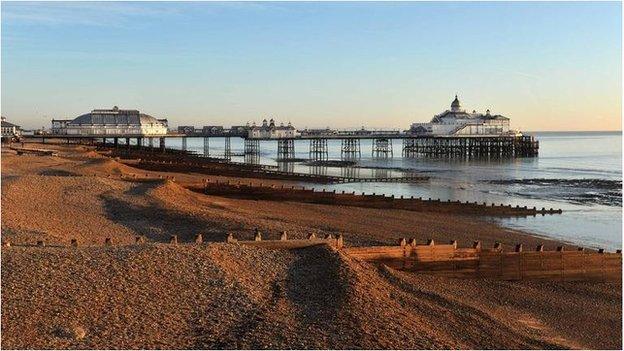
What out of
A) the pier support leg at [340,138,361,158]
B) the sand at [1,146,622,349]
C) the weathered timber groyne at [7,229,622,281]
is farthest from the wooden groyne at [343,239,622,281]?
the pier support leg at [340,138,361,158]

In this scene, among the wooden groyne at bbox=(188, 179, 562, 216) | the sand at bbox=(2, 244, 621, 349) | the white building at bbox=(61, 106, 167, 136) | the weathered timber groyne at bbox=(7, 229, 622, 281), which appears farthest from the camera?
the white building at bbox=(61, 106, 167, 136)

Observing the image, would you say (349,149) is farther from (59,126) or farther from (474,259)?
(474,259)

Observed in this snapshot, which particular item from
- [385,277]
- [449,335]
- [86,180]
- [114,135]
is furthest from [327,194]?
[114,135]

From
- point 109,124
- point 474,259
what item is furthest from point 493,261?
point 109,124

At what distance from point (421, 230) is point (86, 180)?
1279 cm

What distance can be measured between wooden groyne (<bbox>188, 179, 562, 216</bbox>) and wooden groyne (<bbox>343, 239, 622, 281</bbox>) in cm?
1252

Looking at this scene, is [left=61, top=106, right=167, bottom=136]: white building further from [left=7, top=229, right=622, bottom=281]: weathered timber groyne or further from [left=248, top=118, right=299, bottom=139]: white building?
[left=7, top=229, right=622, bottom=281]: weathered timber groyne

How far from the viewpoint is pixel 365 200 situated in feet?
85.1

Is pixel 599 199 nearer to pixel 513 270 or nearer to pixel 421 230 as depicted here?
pixel 421 230

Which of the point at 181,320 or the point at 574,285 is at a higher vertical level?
the point at 181,320

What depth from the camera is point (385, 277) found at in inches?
388

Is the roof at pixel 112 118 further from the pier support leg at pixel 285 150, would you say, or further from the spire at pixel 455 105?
the spire at pixel 455 105

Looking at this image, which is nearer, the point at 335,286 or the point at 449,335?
the point at 449,335

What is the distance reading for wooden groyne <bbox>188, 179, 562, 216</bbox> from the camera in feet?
83.3
